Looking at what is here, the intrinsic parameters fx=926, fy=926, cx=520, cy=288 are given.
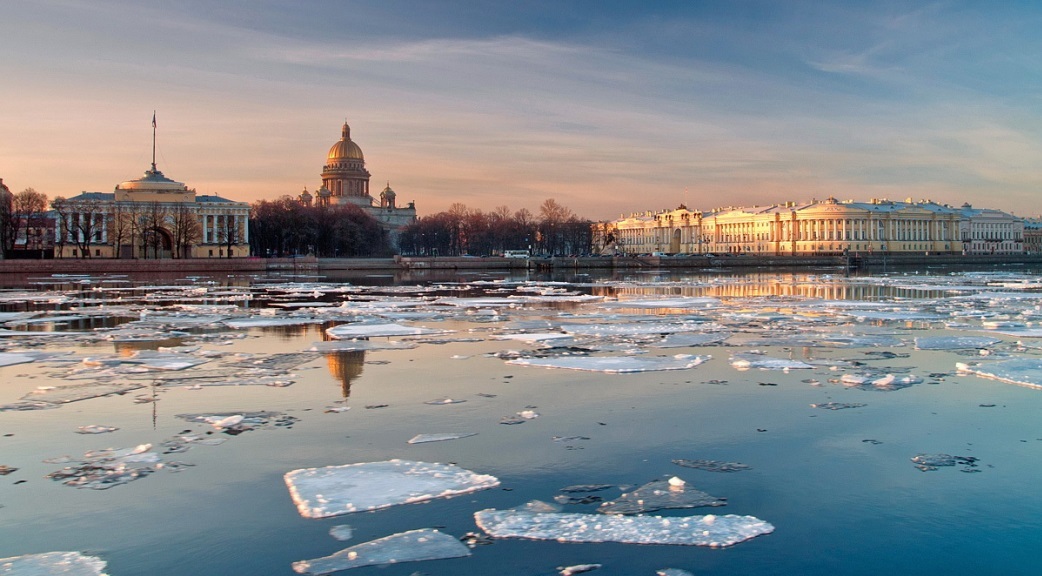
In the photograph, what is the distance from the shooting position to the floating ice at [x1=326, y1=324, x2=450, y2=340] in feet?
67.2

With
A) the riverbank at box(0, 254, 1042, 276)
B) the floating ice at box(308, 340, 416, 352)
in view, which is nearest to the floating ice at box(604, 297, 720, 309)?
the floating ice at box(308, 340, 416, 352)

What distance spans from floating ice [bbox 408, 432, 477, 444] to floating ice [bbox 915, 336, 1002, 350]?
11246 mm

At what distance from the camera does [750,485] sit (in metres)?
8.22

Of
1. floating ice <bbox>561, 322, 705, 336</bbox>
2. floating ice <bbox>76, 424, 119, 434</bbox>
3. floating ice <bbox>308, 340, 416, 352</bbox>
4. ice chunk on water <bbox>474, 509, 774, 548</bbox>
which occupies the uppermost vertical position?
floating ice <bbox>561, 322, 705, 336</bbox>

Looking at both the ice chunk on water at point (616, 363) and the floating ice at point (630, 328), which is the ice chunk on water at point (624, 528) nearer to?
the ice chunk on water at point (616, 363)

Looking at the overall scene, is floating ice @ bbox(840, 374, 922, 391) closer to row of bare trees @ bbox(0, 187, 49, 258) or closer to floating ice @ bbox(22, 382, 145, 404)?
floating ice @ bbox(22, 382, 145, 404)

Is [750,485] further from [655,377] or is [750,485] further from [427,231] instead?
[427,231]

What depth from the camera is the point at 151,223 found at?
8475 centimetres

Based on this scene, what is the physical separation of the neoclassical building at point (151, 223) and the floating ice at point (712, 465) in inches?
3171

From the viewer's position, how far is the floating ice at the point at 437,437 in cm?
995

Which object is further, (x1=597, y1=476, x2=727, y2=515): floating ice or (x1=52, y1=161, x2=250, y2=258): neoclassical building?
(x1=52, y1=161, x2=250, y2=258): neoclassical building

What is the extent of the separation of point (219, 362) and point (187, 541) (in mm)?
9618

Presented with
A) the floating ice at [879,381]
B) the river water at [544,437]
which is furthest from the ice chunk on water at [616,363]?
the floating ice at [879,381]

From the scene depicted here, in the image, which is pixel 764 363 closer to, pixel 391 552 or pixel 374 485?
pixel 374 485
